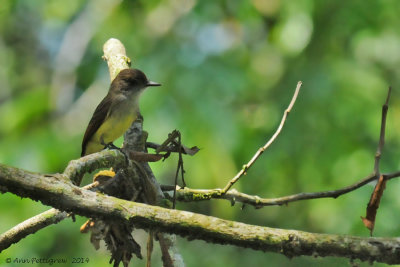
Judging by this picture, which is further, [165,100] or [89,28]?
[89,28]

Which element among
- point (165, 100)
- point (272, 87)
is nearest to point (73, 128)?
point (165, 100)

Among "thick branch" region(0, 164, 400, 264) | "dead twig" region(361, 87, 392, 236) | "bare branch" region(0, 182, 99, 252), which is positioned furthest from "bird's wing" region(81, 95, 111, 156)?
"thick branch" region(0, 164, 400, 264)

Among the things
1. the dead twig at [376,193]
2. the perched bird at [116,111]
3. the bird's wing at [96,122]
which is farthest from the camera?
the bird's wing at [96,122]

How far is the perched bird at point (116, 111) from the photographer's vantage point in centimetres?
439

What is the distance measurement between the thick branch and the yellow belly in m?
2.34

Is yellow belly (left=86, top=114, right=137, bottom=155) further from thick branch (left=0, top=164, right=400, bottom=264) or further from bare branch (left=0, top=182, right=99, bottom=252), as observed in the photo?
thick branch (left=0, top=164, right=400, bottom=264)

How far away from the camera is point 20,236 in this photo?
245 cm

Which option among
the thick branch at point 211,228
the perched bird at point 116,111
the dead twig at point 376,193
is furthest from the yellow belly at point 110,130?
the thick branch at point 211,228

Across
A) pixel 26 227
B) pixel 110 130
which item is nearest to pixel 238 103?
pixel 110 130

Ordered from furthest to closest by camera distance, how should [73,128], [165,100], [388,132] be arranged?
[388,132] → [73,128] → [165,100]

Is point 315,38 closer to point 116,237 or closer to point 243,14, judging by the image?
point 243,14

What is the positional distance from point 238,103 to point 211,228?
218 inches

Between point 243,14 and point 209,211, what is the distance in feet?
7.21

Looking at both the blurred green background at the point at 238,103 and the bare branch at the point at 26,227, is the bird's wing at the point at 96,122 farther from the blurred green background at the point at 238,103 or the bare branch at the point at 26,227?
the bare branch at the point at 26,227
